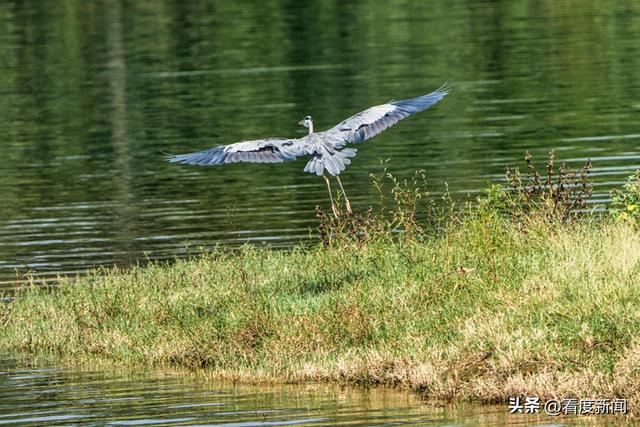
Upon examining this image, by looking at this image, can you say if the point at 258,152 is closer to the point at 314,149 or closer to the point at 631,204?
the point at 314,149

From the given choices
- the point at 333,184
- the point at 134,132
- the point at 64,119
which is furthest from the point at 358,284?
the point at 64,119

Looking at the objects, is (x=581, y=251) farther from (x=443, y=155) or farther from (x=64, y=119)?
(x=64, y=119)

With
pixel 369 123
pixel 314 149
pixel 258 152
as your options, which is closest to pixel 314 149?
pixel 314 149

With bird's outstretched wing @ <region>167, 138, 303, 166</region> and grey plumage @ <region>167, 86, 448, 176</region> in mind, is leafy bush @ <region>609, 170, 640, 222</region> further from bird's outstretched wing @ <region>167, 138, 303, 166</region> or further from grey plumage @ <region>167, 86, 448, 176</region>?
bird's outstretched wing @ <region>167, 138, 303, 166</region>

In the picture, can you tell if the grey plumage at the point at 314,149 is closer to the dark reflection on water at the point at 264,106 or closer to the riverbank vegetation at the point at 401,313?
the riverbank vegetation at the point at 401,313

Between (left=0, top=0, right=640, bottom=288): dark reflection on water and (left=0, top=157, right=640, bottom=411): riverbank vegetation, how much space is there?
4.20 m

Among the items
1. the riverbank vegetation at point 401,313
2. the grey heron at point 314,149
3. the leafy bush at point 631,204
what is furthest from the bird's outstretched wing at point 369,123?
the leafy bush at point 631,204

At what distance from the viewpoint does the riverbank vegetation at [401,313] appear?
460 inches

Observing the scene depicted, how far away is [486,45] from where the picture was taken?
50656mm

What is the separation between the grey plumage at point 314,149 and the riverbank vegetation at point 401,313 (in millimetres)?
1334

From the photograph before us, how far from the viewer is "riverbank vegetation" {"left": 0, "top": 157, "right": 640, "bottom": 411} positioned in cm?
1167

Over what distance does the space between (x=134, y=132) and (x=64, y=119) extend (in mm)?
4017

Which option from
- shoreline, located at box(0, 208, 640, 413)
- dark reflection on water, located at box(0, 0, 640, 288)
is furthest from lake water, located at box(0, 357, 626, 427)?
dark reflection on water, located at box(0, 0, 640, 288)

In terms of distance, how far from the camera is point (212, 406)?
12031mm
